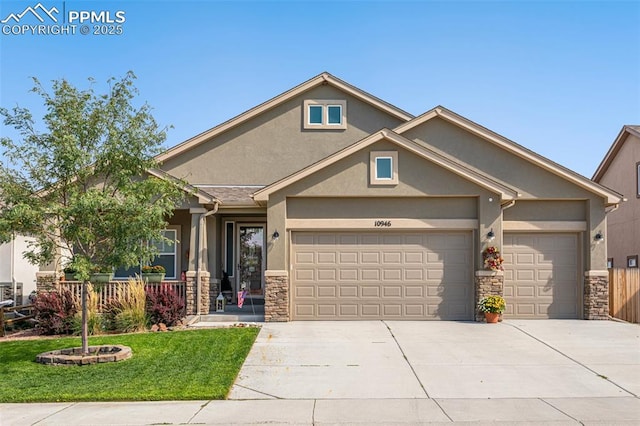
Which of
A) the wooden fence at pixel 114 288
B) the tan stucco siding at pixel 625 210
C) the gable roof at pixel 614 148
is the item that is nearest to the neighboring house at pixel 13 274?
the wooden fence at pixel 114 288

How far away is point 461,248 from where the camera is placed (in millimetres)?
15898

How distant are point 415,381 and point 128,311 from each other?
7498mm

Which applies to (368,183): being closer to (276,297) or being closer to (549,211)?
(276,297)

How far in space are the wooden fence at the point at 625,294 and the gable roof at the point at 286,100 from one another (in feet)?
24.8

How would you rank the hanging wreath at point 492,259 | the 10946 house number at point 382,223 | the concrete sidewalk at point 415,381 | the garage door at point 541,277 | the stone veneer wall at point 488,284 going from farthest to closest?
the garage door at point 541,277 → the 10946 house number at point 382,223 → the stone veneer wall at point 488,284 → the hanging wreath at point 492,259 → the concrete sidewalk at point 415,381

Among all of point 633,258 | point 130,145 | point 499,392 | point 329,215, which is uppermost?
point 130,145

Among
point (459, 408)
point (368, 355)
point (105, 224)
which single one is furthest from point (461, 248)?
point (105, 224)

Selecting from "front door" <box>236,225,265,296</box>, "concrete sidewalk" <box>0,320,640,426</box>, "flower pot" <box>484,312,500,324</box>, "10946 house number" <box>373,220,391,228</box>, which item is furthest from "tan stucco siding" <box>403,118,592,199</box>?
"front door" <box>236,225,265,296</box>

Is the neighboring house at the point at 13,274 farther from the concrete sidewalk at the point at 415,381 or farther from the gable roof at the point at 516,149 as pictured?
the gable roof at the point at 516,149

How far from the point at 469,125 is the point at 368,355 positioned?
27.2 ft

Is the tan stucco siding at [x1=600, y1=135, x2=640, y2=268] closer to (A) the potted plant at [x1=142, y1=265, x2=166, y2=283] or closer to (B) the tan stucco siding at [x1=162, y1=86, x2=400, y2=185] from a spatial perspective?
(B) the tan stucco siding at [x1=162, y1=86, x2=400, y2=185]

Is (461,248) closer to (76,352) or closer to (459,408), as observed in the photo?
(459,408)

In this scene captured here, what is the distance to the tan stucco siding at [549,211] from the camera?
53.9 feet

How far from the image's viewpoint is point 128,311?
14289 mm
